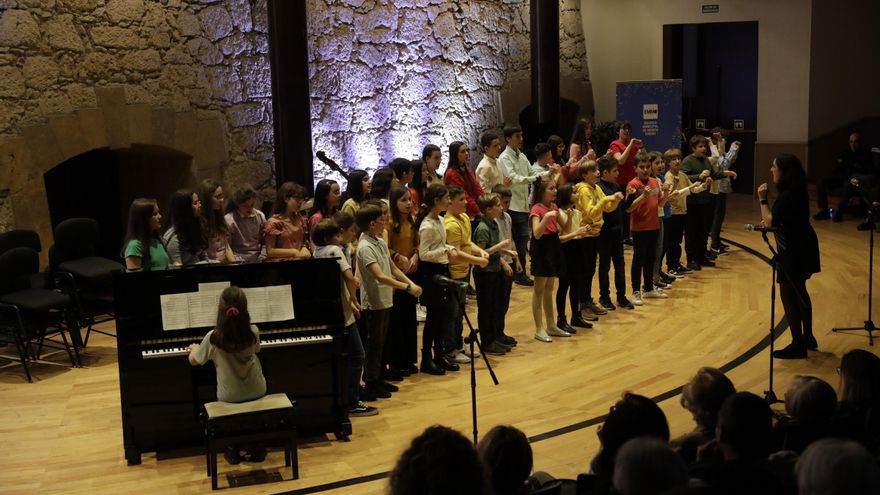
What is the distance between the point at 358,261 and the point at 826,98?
11.1 meters

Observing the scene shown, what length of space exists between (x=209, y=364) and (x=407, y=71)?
264 inches

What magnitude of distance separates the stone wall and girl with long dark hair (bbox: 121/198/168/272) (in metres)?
2.11

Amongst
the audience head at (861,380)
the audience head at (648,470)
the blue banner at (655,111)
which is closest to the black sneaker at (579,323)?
the audience head at (861,380)

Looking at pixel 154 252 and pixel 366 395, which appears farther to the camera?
pixel 154 252

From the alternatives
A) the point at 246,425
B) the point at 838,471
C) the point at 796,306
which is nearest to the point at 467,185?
the point at 796,306

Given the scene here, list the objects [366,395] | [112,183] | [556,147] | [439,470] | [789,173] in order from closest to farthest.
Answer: [439,470] < [366,395] < [789,173] < [112,183] < [556,147]

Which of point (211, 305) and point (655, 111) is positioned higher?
point (655, 111)

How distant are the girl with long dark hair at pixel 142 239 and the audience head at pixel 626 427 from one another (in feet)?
13.9

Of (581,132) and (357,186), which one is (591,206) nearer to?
(357,186)

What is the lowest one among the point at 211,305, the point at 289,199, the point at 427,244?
the point at 211,305

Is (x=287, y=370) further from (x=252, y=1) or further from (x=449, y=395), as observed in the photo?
(x=252, y=1)

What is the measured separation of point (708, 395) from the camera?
441 centimetres

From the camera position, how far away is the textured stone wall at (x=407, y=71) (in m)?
11.3

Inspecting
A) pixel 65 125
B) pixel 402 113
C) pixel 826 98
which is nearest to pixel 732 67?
pixel 826 98
